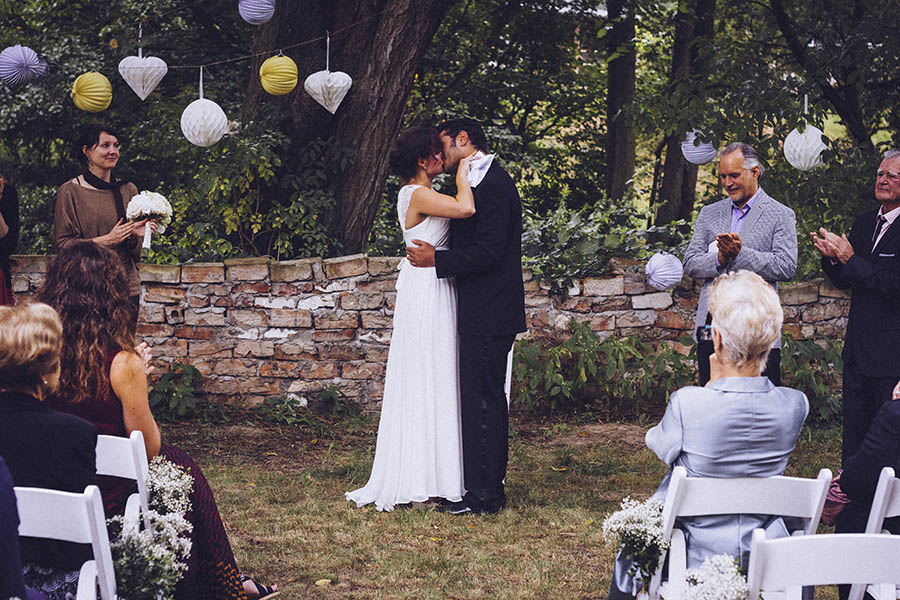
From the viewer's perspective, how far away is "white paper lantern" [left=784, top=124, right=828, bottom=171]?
6.69 meters

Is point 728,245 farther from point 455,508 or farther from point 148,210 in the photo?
point 148,210

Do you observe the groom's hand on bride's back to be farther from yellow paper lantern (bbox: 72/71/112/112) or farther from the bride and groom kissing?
yellow paper lantern (bbox: 72/71/112/112)

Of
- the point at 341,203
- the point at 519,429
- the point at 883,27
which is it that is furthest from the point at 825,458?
the point at 341,203

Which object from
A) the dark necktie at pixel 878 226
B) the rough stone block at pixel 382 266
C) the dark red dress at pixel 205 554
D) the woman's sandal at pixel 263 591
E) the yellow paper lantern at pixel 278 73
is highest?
the yellow paper lantern at pixel 278 73

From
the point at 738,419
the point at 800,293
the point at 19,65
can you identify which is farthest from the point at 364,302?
the point at 738,419

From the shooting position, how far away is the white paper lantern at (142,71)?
7.01m

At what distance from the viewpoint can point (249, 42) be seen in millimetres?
10984

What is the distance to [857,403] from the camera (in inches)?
182

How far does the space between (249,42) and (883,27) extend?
21.7 feet

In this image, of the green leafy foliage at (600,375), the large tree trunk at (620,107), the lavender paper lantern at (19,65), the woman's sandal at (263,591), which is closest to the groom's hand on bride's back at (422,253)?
the woman's sandal at (263,591)

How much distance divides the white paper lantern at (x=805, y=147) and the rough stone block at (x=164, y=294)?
15.2ft

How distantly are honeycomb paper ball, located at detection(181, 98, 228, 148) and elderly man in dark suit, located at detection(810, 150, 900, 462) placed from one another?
430 centimetres

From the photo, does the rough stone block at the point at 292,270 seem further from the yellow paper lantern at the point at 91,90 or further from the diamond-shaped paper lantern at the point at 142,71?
the yellow paper lantern at the point at 91,90

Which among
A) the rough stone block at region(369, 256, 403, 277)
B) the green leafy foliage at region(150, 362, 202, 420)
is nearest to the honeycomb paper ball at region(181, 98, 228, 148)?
the rough stone block at region(369, 256, 403, 277)
